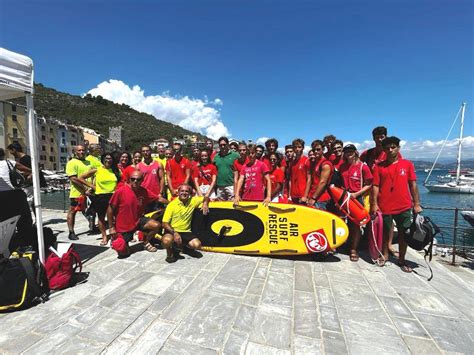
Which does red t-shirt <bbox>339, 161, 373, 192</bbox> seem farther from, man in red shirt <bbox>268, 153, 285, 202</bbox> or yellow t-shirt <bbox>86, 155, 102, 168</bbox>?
yellow t-shirt <bbox>86, 155, 102, 168</bbox>

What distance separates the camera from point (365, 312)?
261 centimetres

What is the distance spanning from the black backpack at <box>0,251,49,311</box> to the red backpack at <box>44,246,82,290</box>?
0.52 feet

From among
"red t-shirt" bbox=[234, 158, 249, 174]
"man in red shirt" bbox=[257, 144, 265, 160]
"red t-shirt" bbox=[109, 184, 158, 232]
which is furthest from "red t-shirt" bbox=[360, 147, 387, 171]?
"red t-shirt" bbox=[109, 184, 158, 232]

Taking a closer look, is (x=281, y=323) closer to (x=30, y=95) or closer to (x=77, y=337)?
(x=77, y=337)

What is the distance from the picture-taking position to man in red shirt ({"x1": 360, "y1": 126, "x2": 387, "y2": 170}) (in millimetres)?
4234

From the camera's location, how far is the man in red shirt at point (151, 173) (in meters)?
5.04

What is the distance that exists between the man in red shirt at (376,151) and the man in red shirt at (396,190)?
1.09ft

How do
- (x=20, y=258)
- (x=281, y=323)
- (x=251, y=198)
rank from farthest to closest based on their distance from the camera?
(x=251, y=198) < (x=20, y=258) < (x=281, y=323)

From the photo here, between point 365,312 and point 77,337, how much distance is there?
2.90 meters

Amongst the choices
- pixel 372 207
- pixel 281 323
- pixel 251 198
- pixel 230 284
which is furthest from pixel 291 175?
pixel 281 323

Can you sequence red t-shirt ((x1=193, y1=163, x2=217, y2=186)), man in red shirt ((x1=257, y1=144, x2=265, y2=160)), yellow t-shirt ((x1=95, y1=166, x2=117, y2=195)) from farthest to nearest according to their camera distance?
man in red shirt ((x1=257, y1=144, x2=265, y2=160)) → red t-shirt ((x1=193, y1=163, x2=217, y2=186)) → yellow t-shirt ((x1=95, y1=166, x2=117, y2=195))

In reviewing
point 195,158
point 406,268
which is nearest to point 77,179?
point 195,158

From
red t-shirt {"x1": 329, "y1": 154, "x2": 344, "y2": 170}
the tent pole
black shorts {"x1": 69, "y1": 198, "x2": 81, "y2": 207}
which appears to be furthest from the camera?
black shorts {"x1": 69, "y1": 198, "x2": 81, "y2": 207}

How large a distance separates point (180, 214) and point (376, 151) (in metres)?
3.80
